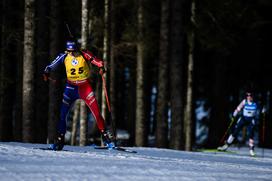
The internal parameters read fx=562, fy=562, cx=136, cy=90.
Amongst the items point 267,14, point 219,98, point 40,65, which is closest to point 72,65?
point 40,65

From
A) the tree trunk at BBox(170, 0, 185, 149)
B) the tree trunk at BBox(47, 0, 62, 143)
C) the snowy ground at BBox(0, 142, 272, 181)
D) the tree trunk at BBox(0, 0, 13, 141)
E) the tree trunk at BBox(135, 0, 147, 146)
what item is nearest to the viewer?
the snowy ground at BBox(0, 142, 272, 181)

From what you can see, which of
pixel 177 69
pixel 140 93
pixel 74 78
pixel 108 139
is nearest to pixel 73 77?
pixel 74 78

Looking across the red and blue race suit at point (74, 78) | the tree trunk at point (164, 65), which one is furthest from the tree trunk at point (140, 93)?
the red and blue race suit at point (74, 78)

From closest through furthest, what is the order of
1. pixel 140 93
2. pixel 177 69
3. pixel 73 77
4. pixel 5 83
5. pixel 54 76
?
1. pixel 73 77
2. pixel 54 76
3. pixel 5 83
4. pixel 177 69
5. pixel 140 93

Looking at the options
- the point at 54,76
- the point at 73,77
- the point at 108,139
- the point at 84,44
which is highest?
the point at 84,44

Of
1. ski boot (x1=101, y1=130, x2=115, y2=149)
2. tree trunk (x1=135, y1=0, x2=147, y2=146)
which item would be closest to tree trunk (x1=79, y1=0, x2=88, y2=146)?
tree trunk (x1=135, y1=0, x2=147, y2=146)

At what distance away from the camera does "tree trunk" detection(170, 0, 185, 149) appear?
17469 millimetres

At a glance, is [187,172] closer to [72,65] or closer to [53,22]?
[72,65]

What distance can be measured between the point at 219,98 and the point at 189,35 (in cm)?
514

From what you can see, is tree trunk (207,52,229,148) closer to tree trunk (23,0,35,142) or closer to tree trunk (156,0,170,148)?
tree trunk (156,0,170,148)

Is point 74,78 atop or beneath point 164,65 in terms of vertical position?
beneath

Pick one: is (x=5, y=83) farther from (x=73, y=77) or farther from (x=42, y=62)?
(x=73, y=77)

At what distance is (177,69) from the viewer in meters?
17.5

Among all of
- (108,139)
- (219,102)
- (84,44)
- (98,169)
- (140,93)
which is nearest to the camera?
(98,169)
